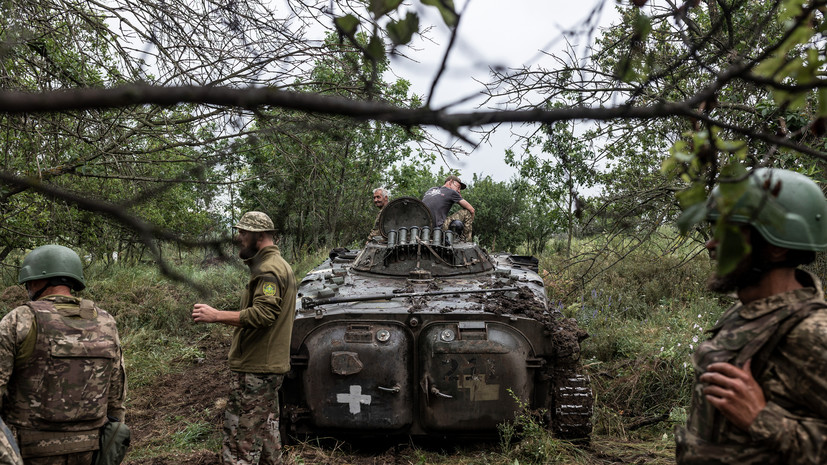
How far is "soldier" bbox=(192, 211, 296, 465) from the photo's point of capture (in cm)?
457

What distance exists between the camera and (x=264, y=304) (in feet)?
14.9

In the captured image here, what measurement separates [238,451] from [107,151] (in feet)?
7.90

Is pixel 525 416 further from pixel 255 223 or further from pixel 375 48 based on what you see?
pixel 375 48

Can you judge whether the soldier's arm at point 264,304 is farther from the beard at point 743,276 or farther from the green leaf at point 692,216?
the green leaf at point 692,216

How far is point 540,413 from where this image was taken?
5461 millimetres

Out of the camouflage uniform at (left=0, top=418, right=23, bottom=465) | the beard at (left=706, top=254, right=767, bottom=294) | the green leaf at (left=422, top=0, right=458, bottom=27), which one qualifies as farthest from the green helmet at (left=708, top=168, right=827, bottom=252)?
the camouflage uniform at (left=0, top=418, right=23, bottom=465)

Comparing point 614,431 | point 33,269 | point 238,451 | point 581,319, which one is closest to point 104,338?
point 33,269

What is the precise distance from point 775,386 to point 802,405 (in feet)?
0.27

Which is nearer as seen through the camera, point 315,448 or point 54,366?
point 54,366

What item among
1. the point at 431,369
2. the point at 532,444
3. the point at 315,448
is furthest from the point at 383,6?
the point at 315,448

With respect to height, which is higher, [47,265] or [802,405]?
[47,265]

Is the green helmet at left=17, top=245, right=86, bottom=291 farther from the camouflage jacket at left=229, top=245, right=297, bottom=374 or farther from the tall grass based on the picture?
the tall grass

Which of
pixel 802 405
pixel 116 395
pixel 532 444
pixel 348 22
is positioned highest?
→ pixel 348 22

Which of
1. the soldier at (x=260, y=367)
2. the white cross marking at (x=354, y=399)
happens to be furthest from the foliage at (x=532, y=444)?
the soldier at (x=260, y=367)
